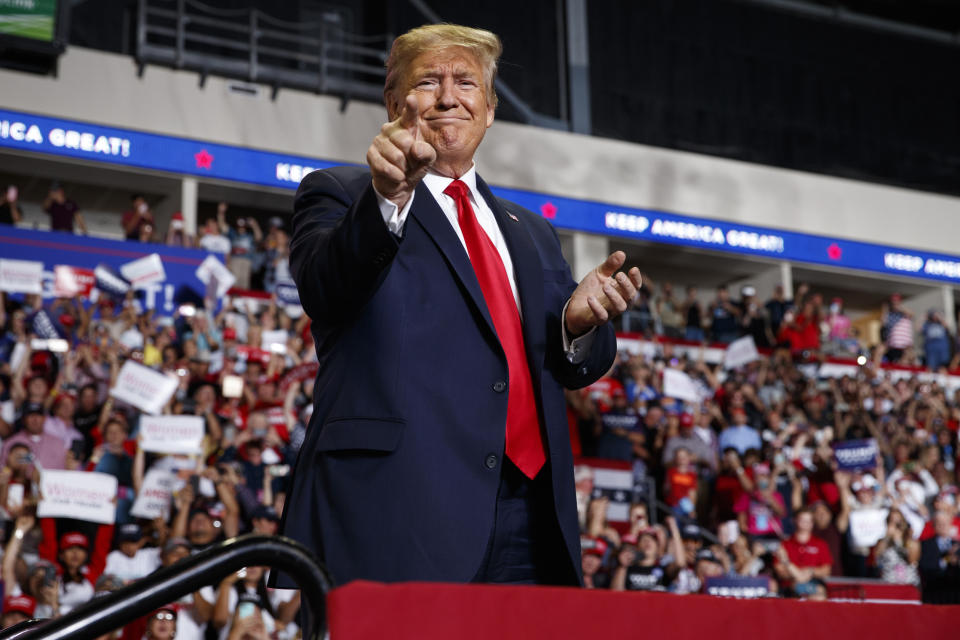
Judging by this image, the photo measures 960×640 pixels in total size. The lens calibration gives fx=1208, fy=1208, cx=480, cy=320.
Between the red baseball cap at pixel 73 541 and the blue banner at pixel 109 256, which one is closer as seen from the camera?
the red baseball cap at pixel 73 541

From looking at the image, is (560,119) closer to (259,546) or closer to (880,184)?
(880,184)

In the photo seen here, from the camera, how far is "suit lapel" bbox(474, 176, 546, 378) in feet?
5.40

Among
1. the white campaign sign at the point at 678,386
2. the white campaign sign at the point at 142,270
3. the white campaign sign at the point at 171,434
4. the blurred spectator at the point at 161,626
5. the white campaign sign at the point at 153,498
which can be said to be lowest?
the blurred spectator at the point at 161,626

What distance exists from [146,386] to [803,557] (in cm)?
435

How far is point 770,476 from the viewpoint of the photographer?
8.93 meters

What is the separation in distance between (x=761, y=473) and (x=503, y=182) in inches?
263

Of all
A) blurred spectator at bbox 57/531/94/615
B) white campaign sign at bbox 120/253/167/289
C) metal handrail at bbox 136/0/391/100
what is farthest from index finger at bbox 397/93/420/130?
metal handrail at bbox 136/0/391/100

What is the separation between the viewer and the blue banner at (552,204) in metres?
12.5

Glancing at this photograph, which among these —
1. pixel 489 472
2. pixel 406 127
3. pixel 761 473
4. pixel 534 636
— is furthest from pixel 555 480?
pixel 761 473

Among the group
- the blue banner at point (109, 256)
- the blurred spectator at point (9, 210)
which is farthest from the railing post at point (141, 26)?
the blue banner at point (109, 256)

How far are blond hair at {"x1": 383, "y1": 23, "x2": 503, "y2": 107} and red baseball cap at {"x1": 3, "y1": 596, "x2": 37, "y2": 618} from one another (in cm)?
411

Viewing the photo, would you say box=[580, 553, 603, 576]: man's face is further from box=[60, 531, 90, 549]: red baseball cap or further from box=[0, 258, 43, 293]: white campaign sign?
box=[0, 258, 43, 293]: white campaign sign

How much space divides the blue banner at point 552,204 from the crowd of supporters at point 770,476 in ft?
7.89

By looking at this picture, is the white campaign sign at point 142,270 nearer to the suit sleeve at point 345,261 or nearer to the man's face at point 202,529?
the man's face at point 202,529
